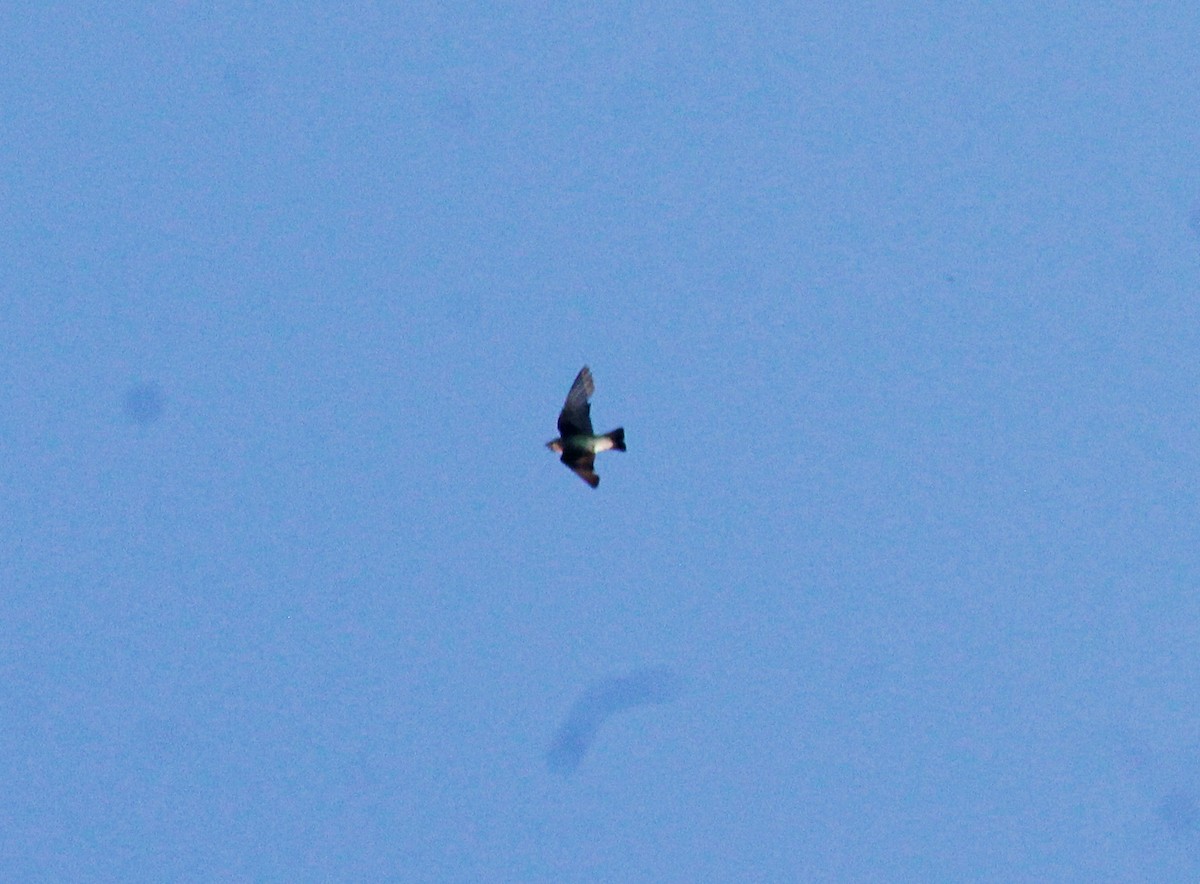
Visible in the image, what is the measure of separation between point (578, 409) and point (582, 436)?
0.26 meters

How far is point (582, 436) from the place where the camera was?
150 feet

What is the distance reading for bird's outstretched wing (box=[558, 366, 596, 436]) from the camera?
4569 centimetres

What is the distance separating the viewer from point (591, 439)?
45750 millimetres

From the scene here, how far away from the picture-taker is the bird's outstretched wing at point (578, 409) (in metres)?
45.7

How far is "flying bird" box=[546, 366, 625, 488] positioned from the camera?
1797 inches

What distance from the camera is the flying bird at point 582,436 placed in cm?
4566

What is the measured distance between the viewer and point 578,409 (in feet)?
150
